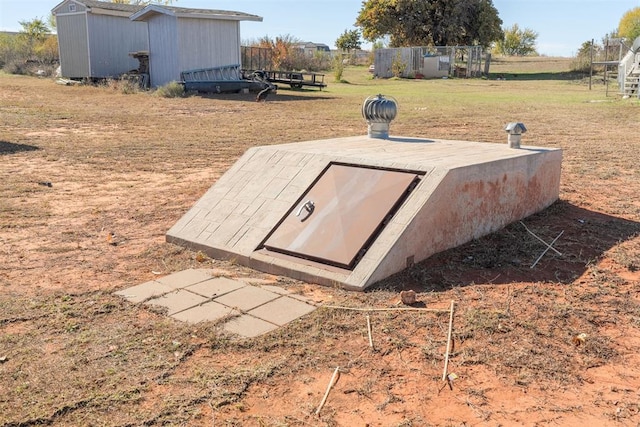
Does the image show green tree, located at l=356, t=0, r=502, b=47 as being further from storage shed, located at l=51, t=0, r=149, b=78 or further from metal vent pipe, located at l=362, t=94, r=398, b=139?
metal vent pipe, located at l=362, t=94, r=398, b=139

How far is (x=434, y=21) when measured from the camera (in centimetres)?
4547

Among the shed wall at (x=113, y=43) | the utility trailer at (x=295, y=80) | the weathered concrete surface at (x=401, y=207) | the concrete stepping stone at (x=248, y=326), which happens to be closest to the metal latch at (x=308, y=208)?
the weathered concrete surface at (x=401, y=207)

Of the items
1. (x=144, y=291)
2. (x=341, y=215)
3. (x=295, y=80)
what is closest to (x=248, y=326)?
(x=144, y=291)

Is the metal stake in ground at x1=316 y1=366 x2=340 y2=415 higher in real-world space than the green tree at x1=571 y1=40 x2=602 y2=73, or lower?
lower

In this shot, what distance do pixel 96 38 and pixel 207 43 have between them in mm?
6290

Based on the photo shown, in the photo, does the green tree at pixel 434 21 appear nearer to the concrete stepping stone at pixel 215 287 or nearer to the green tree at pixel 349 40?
the green tree at pixel 349 40

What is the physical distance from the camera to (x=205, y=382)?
335 cm

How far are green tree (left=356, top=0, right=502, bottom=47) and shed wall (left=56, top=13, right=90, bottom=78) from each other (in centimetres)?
2388

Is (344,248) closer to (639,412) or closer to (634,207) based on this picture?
(639,412)

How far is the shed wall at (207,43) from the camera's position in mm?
25094

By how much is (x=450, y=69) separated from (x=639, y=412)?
128 ft

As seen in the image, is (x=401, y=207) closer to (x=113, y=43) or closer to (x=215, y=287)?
(x=215, y=287)

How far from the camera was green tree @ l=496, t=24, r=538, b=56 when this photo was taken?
8250 cm

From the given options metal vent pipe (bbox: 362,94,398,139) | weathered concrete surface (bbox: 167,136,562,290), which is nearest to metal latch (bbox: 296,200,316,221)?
weathered concrete surface (bbox: 167,136,562,290)
